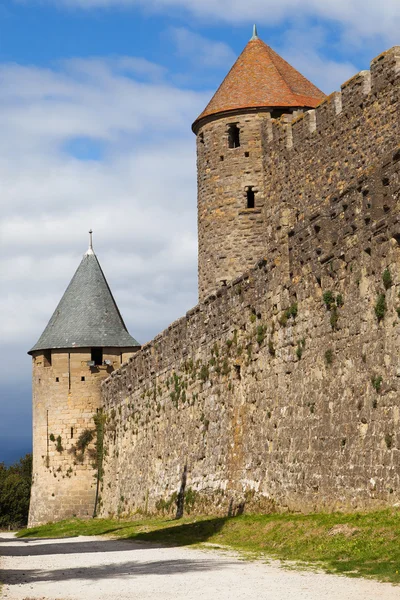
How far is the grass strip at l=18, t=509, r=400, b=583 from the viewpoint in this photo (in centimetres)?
1258

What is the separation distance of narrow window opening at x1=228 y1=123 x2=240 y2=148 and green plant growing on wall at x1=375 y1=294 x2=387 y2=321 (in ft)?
57.6

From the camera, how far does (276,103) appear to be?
3222 cm

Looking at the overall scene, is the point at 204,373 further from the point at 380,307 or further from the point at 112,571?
the point at 112,571

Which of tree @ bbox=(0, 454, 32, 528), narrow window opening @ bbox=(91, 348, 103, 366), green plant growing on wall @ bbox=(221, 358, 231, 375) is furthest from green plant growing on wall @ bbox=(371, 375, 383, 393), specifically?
tree @ bbox=(0, 454, 32, 528)

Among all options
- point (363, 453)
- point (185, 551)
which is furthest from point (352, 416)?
point (185, 551)

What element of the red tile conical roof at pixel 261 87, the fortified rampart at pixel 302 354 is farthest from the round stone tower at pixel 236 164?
the fortified rampart at pixel 302 354

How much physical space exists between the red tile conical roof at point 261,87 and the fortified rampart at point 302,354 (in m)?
2.29

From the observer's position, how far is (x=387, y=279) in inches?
608

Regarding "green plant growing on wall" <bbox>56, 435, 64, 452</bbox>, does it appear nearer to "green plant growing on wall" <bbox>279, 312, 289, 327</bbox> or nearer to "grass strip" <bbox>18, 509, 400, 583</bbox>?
"grass strip" <bbox>18, 509, 400, 583</bbox>

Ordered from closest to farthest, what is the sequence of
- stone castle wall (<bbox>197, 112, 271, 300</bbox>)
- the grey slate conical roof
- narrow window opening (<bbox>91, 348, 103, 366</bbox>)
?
stone castle wall (<bbox>197, 112, 271, 300</bbox>) < the grey slate conical roof < narrow window opening (<bbox>91, 348, 103, 366</bbox>)

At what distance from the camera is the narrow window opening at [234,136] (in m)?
32.7

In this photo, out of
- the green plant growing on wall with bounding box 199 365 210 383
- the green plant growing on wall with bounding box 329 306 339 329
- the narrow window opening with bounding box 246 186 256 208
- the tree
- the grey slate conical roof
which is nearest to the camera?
Answer: the green plant growing on wall with bounding box 329 306 339 329

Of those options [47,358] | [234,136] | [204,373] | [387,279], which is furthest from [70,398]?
[387,279]

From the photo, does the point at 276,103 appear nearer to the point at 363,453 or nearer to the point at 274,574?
the point at 363,453
